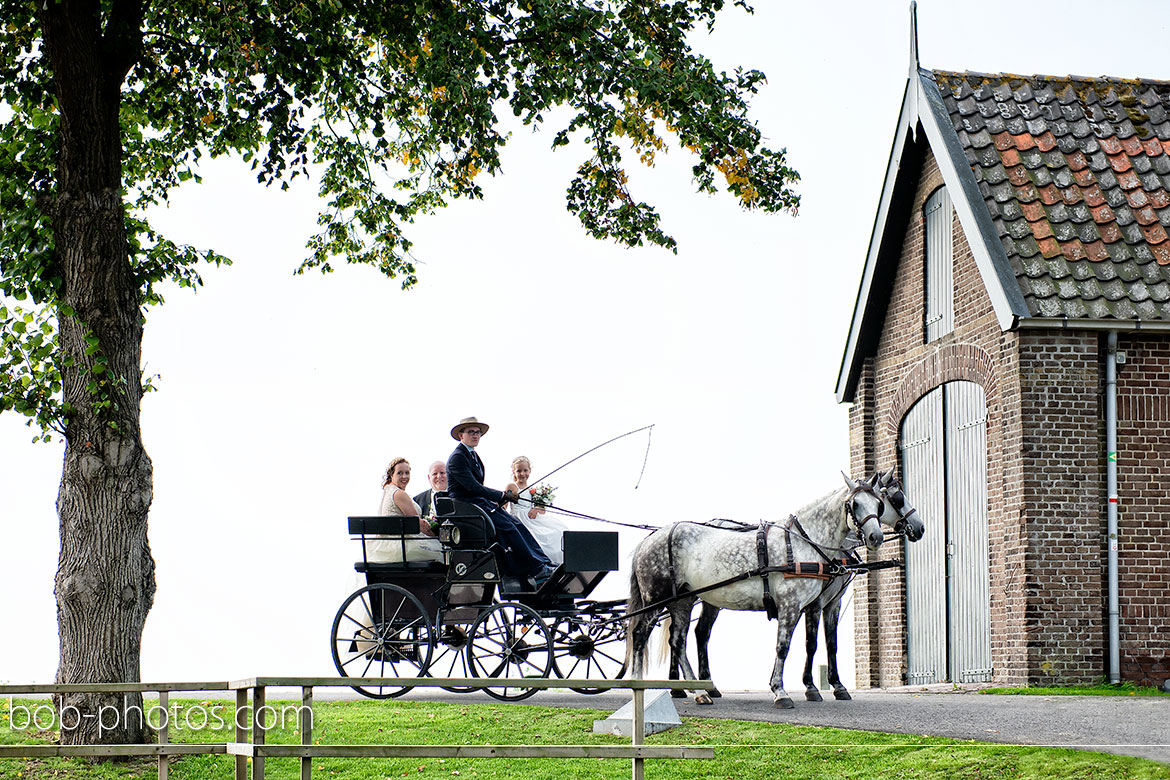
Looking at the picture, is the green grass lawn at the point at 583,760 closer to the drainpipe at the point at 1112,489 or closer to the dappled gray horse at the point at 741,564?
the dappled gray horse at the point at 741,564

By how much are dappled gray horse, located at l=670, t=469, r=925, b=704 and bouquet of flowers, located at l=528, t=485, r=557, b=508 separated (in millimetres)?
2050

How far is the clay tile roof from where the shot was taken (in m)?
17.4

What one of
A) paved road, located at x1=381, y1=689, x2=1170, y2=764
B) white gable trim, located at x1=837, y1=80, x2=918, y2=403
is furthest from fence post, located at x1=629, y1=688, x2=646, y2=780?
white gable trim, located at x1=837, y1=80, x2=918, y2=403

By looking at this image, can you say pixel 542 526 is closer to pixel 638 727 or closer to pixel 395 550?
pixel 395 550

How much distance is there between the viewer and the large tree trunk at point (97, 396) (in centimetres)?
1259

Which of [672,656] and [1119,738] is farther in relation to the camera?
[672,656]

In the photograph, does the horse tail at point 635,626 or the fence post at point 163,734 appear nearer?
the fence post at point 163,734

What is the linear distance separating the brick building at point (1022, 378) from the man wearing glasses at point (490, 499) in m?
6.48

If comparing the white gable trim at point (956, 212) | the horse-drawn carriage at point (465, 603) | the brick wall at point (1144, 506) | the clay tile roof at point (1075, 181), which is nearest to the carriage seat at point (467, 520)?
the horse-drawn carriage at point (465, 603)

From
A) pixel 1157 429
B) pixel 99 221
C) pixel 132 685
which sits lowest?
pixel 132 685

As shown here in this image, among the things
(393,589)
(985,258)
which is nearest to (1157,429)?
(985,258)

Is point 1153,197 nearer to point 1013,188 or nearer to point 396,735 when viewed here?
point 1013,188

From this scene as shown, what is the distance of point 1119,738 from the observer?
11.2 m

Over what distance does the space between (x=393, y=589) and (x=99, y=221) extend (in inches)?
177
